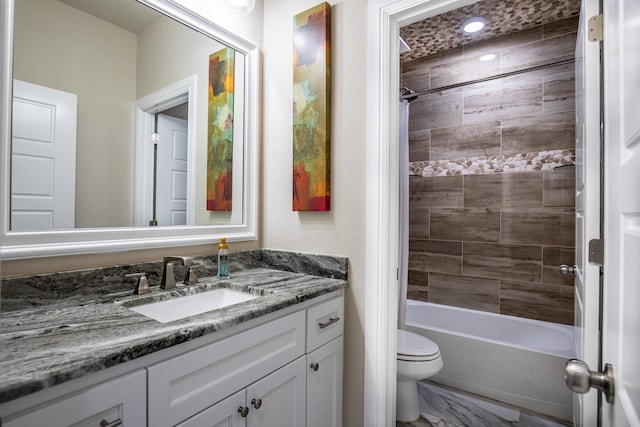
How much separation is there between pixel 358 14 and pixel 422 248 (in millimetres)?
2071

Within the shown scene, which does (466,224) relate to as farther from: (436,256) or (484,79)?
(484,79)

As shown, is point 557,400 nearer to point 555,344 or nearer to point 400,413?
point 555,344

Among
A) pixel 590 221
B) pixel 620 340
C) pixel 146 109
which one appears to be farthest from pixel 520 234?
pixel 146 109

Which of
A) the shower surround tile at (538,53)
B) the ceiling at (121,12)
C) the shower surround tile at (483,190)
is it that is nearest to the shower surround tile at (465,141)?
the shower surround tile at (483,190)

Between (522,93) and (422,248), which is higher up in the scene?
(522,93)

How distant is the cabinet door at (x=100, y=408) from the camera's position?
0.62m

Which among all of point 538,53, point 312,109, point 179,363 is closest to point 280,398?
point 179,363

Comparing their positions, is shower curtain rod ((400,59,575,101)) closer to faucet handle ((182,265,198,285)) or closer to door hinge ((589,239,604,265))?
door hinge ((589,239,604,265))

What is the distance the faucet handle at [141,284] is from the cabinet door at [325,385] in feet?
2.22

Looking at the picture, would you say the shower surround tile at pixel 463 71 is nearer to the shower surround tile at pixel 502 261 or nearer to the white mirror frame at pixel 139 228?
the shower surround tile at pixel 502 261

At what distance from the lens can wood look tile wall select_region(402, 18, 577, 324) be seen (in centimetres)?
233

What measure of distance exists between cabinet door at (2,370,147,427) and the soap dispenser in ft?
2.46

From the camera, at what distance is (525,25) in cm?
237

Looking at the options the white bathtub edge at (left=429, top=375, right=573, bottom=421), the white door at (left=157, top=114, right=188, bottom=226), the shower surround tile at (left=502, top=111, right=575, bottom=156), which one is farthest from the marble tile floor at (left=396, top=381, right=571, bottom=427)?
the shower surround tile at (left=502, top=111, right=575, bottom=156)
